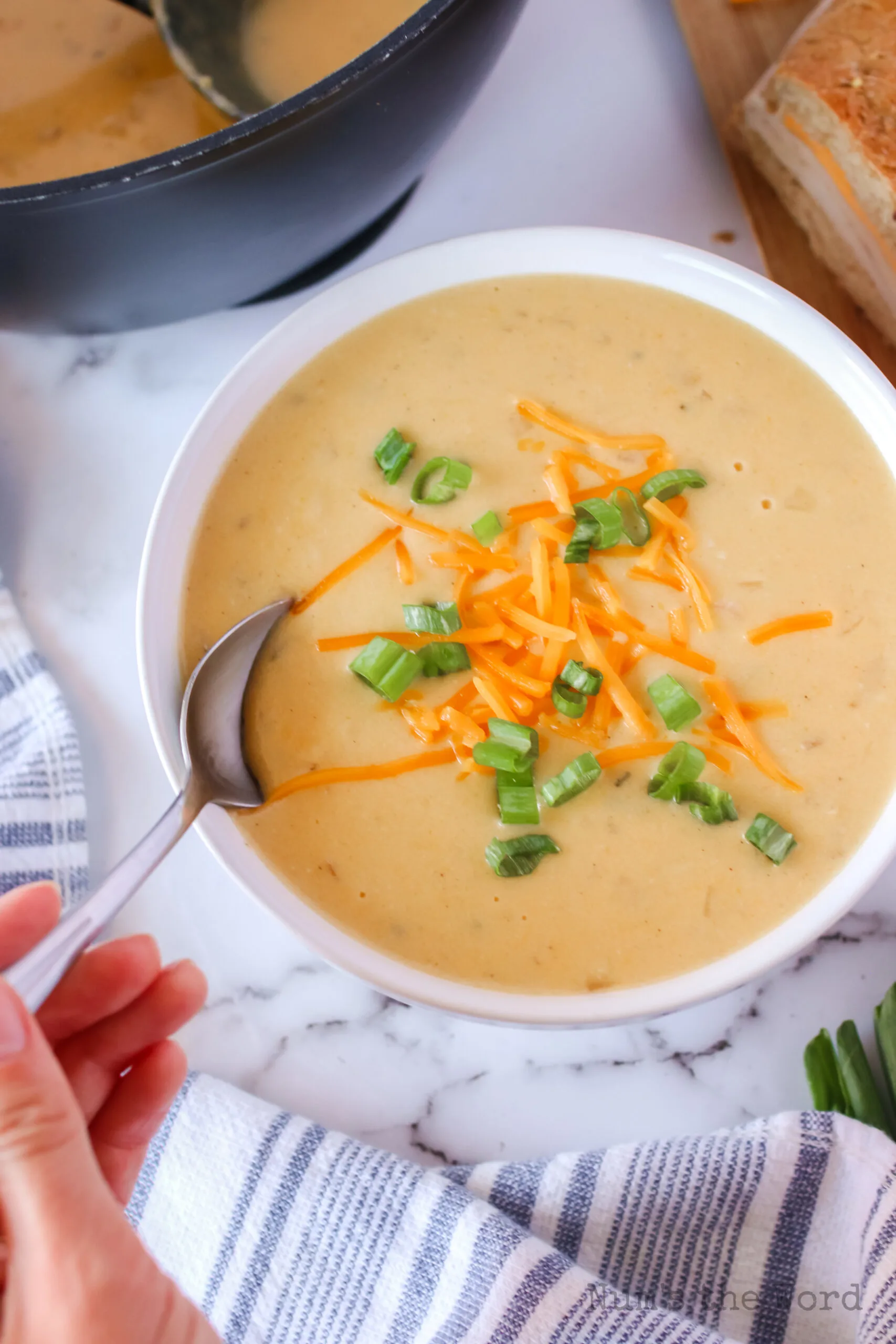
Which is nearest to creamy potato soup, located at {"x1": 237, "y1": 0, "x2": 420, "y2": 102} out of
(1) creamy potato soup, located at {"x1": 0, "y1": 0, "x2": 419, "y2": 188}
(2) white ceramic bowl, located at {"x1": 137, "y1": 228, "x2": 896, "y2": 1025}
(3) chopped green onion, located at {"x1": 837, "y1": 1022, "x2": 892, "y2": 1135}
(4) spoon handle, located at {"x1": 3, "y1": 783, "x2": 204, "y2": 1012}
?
(1) creamy potato soup, located at {"x1": 0, "y1": 0, "x2": 419, "y2": 188}

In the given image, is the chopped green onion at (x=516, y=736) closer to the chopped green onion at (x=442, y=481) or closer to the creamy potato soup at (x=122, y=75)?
the chopped green onion at (x=442, y=481)

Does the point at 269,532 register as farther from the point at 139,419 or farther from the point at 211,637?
the point at 139,419

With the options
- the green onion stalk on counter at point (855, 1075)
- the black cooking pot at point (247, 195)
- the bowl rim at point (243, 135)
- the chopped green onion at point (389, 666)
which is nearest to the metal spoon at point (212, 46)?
the black cooking pot at point (247, 195)

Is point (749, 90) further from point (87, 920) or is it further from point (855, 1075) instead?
point (87, 920)

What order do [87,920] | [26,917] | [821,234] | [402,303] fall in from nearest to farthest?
[87,920] < [26,917] < [402,303] < [821,234]

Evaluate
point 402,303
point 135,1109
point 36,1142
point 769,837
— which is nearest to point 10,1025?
point 36,1142

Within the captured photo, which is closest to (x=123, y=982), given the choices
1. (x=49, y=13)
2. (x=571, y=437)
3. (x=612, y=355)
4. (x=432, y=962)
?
(x=432, y=962)
